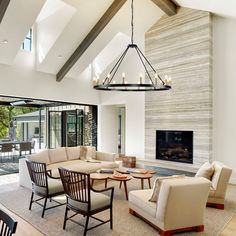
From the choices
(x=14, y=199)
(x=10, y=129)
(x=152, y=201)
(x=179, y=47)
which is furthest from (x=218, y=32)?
(x=10, y=129)

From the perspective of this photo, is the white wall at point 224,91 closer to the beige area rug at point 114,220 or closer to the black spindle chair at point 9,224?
the beige area rug at point 114,220

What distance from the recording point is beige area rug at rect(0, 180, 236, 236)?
3.52 m

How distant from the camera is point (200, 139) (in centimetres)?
656

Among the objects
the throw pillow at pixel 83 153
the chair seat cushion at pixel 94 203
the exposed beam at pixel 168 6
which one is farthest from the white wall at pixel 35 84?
the chair seat cushion at pixel 94 203

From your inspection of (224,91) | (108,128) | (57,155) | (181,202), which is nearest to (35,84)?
(57,155)

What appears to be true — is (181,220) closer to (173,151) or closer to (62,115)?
(173,151)

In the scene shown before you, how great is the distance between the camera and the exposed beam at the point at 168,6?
639cm

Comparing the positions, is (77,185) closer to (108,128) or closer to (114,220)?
(114,220)

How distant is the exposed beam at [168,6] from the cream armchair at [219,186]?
4.62 metres

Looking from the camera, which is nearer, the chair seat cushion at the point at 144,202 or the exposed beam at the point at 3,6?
the chair seat cushion at the point at 144,202

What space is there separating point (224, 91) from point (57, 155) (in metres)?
5.03

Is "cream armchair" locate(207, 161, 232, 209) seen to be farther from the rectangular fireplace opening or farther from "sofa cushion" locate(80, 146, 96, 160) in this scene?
"sofa cushion" locate(80, 146, 96, 160)

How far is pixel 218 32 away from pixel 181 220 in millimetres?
5363

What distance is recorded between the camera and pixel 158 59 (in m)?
7.64
